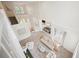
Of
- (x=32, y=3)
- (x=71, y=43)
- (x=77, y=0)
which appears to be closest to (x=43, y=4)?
(x=32, y=3)

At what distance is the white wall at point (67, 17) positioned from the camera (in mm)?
1033

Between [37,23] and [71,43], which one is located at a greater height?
[37,23]

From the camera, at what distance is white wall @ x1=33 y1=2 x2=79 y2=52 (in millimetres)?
1033

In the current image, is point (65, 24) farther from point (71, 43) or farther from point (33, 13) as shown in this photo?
point (33, 13)

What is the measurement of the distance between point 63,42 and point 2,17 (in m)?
0.77

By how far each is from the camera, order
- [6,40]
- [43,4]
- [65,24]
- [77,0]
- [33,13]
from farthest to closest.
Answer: [33,13] < [43,4] < [65,24] < [77,0] < [6,40]

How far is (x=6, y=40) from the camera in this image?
0.64m

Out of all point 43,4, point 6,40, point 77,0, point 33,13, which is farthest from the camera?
point 33,13

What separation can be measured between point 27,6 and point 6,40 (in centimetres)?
90

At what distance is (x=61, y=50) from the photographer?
3.62 ft

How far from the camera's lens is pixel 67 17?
111cm

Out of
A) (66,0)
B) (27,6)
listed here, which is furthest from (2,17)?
(27,6)

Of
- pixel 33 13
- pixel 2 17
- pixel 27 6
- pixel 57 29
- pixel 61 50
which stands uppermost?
pixel 2 17

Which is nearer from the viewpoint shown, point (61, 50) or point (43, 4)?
point (61, 50)
